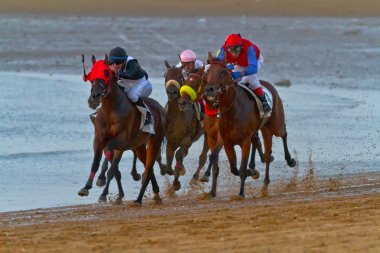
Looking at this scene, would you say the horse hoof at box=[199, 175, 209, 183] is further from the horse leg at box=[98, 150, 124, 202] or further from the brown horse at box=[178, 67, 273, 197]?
the horse leg at box=[98, 150, 124, 202]

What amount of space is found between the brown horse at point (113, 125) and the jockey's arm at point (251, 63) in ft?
4.73

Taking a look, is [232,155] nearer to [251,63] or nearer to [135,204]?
[251,63]

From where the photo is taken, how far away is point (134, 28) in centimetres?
5181

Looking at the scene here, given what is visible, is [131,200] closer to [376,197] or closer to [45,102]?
[376,197]

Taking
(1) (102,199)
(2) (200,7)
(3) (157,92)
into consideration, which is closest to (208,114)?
(1) (102,199)

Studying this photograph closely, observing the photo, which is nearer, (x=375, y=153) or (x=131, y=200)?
(x=131, y=200)

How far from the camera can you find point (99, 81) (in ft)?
48.3

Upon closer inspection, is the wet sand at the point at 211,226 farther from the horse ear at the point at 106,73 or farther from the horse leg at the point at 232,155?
the horse ear at the point at 106,73

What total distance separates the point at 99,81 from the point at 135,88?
1314mm

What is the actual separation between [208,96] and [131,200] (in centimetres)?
249

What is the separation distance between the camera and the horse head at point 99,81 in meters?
14.6

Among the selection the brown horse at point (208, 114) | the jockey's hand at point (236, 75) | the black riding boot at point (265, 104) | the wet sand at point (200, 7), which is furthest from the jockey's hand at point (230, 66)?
the wet sand at point (200, 7)

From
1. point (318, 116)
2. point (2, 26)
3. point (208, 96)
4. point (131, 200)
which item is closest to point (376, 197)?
point (208, 96)

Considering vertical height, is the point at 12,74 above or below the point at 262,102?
below
